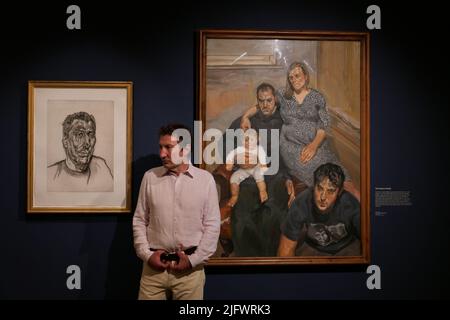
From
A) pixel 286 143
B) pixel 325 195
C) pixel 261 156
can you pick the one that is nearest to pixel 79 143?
pixel 261 156

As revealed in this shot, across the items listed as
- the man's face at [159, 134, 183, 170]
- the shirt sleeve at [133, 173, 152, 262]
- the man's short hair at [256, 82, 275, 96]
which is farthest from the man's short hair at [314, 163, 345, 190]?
the shirt sleeve at [133, 173, 152, 262]

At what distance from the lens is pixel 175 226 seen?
234 cm

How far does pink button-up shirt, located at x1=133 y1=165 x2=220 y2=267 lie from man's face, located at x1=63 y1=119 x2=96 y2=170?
1.66ft

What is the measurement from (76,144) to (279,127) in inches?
48.7

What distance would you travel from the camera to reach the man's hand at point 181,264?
2293mm

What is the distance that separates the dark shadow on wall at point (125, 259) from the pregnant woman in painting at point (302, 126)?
2.47ft

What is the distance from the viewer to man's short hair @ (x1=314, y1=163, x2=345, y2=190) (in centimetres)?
275

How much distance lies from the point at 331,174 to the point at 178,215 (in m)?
1.01

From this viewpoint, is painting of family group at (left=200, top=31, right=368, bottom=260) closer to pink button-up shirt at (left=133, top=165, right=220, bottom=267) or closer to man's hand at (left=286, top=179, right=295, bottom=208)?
man's hand at (left=286, top=179, right=295, bottom=208)

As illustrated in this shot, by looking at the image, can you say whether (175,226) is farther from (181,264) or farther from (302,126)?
(302,126)

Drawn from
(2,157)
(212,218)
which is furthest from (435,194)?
(2,157)

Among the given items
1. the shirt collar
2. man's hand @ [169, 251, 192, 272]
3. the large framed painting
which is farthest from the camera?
the large framed painting

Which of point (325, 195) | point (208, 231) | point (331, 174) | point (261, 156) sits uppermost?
point (261, 156)

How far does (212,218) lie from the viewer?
94.0 inches
